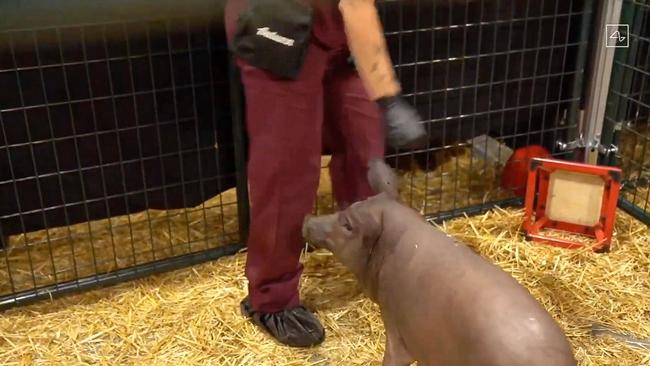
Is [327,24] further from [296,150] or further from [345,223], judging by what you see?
[345,223]

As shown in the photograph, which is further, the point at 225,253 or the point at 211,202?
the point at 211,202

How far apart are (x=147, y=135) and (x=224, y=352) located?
2.55 ft

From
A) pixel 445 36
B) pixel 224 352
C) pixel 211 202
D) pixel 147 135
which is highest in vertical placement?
pixel 445 36

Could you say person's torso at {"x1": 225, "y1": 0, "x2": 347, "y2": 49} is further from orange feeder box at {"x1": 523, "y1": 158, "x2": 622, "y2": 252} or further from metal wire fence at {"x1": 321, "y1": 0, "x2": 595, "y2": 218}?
orange feeder box at {"x1": 523, "y1": 158, "x2": 622, "y2": 252}

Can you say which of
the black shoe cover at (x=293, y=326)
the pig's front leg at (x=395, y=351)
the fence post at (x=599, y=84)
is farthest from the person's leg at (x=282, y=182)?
the fence post at (x=599, y=84)

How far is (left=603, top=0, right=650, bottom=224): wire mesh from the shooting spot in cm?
296

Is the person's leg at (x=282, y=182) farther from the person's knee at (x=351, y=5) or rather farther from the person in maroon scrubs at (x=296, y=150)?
the person's knee at (x=351, y=5)

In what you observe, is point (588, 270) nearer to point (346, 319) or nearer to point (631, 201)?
point (631, 201)

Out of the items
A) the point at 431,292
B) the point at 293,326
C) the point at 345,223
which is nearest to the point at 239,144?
the point at 293,326

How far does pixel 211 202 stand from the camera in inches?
Result: 119

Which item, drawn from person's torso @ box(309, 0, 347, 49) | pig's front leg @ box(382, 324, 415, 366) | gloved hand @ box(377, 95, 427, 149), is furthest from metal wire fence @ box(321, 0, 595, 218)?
pig's front leg @ box(382, 324, 415, 366)

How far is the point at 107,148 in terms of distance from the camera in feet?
8.70

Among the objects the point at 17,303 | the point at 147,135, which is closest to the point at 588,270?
the point at 147,135

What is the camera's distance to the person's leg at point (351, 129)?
7.65ft
